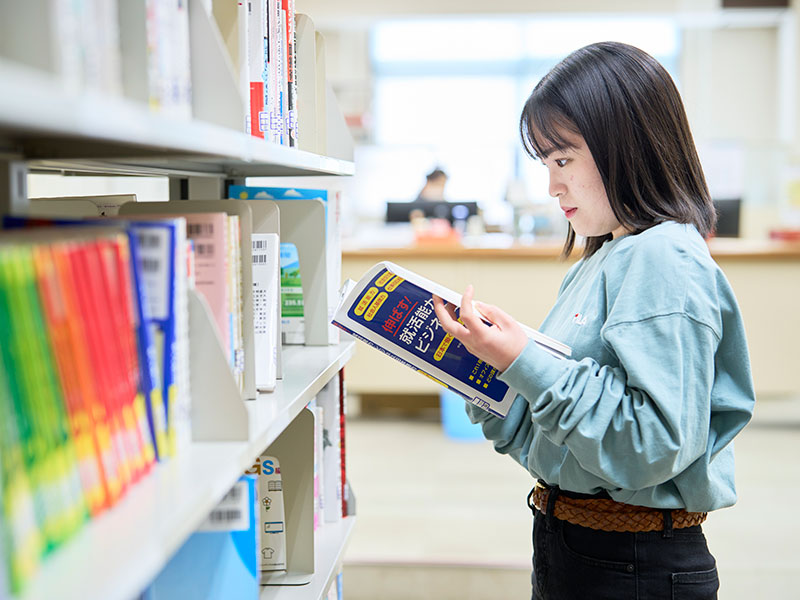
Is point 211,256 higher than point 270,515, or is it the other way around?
point 211,256

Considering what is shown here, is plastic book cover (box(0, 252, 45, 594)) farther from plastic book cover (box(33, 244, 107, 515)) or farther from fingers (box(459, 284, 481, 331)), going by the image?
fingers (box(459, 284, 481, 331))

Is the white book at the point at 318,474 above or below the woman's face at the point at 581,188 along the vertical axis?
below

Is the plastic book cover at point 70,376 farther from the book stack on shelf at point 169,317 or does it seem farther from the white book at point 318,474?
the white book at point 318,474

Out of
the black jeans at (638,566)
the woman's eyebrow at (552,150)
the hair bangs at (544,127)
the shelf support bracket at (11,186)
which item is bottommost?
the black jeans at (638,566)

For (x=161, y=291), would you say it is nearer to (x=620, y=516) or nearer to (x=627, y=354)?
(x=627, y=354)

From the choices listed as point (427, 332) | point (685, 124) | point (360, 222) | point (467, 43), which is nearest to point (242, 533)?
point (427, 332)

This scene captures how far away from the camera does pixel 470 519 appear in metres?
3.12

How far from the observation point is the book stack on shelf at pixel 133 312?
552 millimetres

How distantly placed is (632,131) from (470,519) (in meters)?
2.22

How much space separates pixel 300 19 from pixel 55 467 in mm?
1046

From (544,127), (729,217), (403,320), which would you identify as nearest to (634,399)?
(403,320)

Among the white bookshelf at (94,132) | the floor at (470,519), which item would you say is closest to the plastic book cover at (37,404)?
the white bookshelf at (94,132)

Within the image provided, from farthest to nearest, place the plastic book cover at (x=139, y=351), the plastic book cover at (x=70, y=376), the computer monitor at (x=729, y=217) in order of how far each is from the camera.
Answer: the computer monitor at (x=729, y=217) → the plastic book cover at (x=139, y=351) → the plastic book cover at (x=70, y=376)

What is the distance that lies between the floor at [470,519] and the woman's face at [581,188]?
153cm
